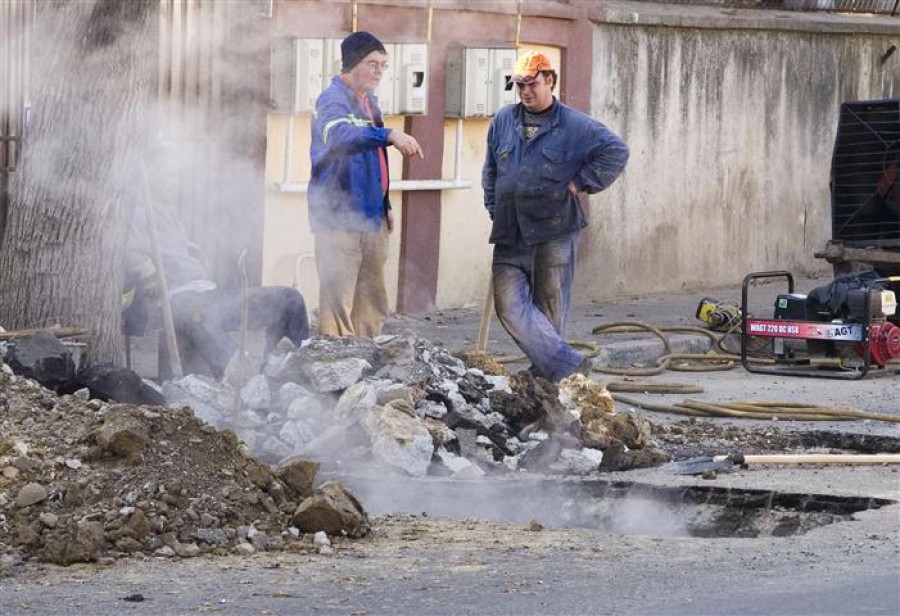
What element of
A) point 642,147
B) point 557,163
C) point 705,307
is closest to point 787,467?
point 557,163

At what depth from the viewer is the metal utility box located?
1351cm

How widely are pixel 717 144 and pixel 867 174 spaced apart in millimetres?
3972

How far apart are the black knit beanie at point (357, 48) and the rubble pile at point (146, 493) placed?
11.4ft

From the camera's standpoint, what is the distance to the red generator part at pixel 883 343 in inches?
481

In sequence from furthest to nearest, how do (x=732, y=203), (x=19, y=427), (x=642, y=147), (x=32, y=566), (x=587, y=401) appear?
1. (x=732, y=203)
2. (x=642, y=147)
3. (x=587, y=401)
4. (x=19, y=427)
5. (x=32, y=566)

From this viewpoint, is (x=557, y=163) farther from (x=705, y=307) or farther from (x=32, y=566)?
(x=32, y=566)

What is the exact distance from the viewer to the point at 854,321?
1218 cm

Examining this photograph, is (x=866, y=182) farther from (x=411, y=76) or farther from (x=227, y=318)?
(x=227, y=318)

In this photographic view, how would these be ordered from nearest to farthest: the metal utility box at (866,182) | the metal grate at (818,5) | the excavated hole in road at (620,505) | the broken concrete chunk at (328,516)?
the broken concrete chunk at (328,516) < the excavated hole in road at (620,505) < the metal utility box at (866,182) < the metal grate at (818,5)

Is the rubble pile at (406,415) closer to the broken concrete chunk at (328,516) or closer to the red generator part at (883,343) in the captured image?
the broken concrete chunk at (328,516)

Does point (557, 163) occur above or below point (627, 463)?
above

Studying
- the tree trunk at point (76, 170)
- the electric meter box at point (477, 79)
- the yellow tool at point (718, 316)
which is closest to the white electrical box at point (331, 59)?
the electric meter box at point (477, 79)

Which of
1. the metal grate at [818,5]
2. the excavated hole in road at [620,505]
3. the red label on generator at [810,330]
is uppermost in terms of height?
the metal grate at [818,5]

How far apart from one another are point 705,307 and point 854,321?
7.75 feet
